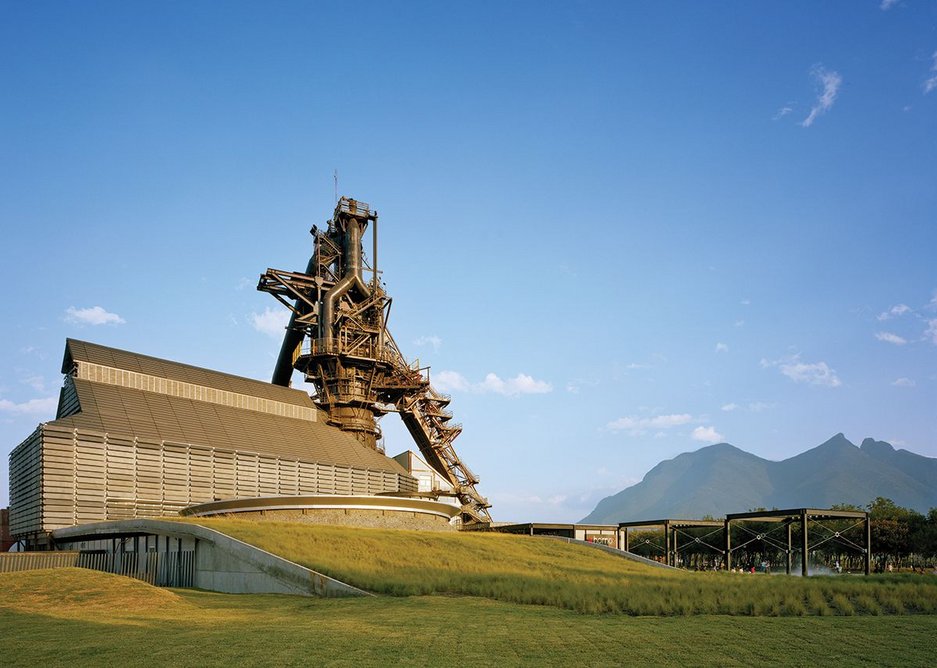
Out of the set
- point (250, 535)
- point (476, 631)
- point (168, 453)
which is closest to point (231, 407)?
point (168, 453)

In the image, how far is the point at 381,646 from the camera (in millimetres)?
15867

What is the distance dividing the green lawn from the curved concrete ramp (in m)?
3.79

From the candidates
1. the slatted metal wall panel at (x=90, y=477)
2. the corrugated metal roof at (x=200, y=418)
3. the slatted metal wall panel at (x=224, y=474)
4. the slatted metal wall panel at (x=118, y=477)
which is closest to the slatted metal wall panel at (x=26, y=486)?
the slatted metal wall panel at (x=118, y=477)

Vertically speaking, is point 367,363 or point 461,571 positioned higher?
point 367,363

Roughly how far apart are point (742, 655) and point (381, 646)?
7084 millimetres

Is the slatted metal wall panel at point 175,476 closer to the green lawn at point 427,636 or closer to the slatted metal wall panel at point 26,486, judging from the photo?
the slatted metal wall panel at point 26,486

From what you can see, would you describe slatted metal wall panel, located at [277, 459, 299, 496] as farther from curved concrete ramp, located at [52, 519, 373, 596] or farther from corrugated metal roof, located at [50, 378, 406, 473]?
curved concrete ramp, located at [52, 519, 373, 596]

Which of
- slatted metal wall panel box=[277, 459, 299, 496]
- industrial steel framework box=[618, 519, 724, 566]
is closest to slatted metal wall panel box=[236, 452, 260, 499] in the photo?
slatted metal wall panel box=[277, 459, 299, 496]

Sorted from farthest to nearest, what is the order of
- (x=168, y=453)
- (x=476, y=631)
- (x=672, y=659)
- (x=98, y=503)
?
(x=168, y=453), (x=98, y=503), (x=476, y=631), (x=672, y=659)

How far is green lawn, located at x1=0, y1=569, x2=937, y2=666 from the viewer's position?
1468cm

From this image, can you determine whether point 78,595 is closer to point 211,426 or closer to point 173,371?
point 211,426

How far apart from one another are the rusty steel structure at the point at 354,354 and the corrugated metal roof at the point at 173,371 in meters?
5.05

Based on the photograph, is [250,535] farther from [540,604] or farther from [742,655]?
[742,655]

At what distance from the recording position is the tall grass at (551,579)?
22562mm
